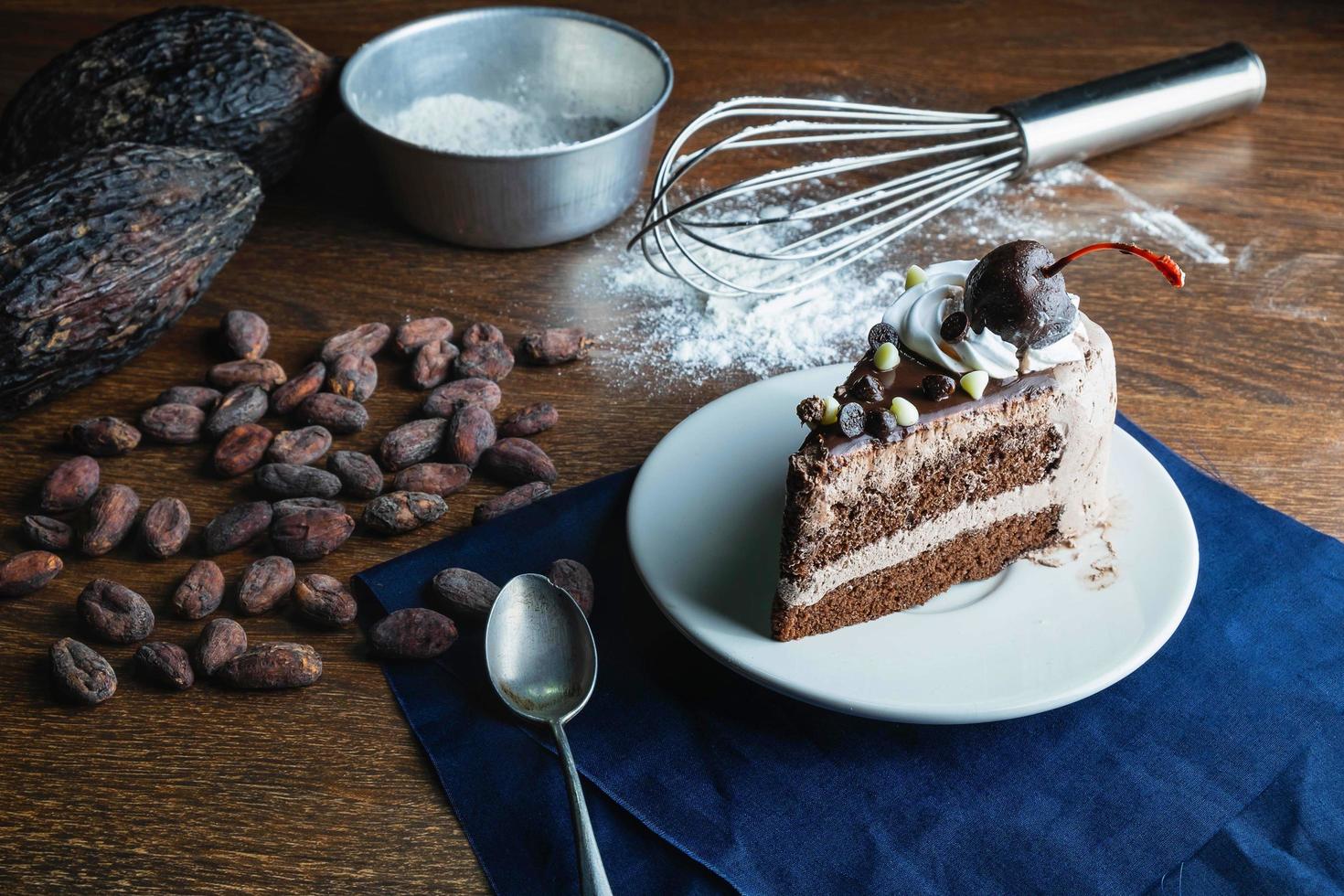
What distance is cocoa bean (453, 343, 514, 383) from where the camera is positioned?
150 cm

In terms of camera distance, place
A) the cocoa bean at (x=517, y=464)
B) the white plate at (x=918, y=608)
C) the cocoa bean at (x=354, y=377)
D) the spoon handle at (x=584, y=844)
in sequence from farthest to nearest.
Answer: the cocoa bean at (x=354, y=377) → the cocoa bean at (x=517, y=464) → the white plate at (x=918, y=608) → the spoon handle at (x=584, y=844)

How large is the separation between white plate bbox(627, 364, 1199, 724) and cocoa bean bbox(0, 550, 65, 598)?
0.60 metres

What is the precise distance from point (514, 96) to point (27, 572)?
1.06 m

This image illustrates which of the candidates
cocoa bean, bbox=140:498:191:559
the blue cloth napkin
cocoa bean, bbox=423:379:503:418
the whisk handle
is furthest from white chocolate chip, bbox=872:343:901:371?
the whisk handle

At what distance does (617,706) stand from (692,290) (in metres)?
0.74

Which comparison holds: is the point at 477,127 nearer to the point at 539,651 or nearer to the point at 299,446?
the point at 299,446

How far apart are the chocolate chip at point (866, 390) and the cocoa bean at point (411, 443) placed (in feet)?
1.75

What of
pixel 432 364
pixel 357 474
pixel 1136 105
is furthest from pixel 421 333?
pixel 1136 105

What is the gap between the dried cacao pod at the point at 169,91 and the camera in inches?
62.7

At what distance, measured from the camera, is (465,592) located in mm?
1176

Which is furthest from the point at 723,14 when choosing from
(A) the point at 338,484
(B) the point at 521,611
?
(B) the point at 521,611

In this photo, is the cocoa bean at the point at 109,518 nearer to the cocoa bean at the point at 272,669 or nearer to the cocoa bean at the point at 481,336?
the cocoa bean at the point at 272,669

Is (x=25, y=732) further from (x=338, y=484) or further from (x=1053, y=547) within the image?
(x=1053, y=547)

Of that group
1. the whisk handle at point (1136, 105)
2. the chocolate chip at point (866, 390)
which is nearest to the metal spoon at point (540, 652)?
the chocolate chip at point (866, 390)
